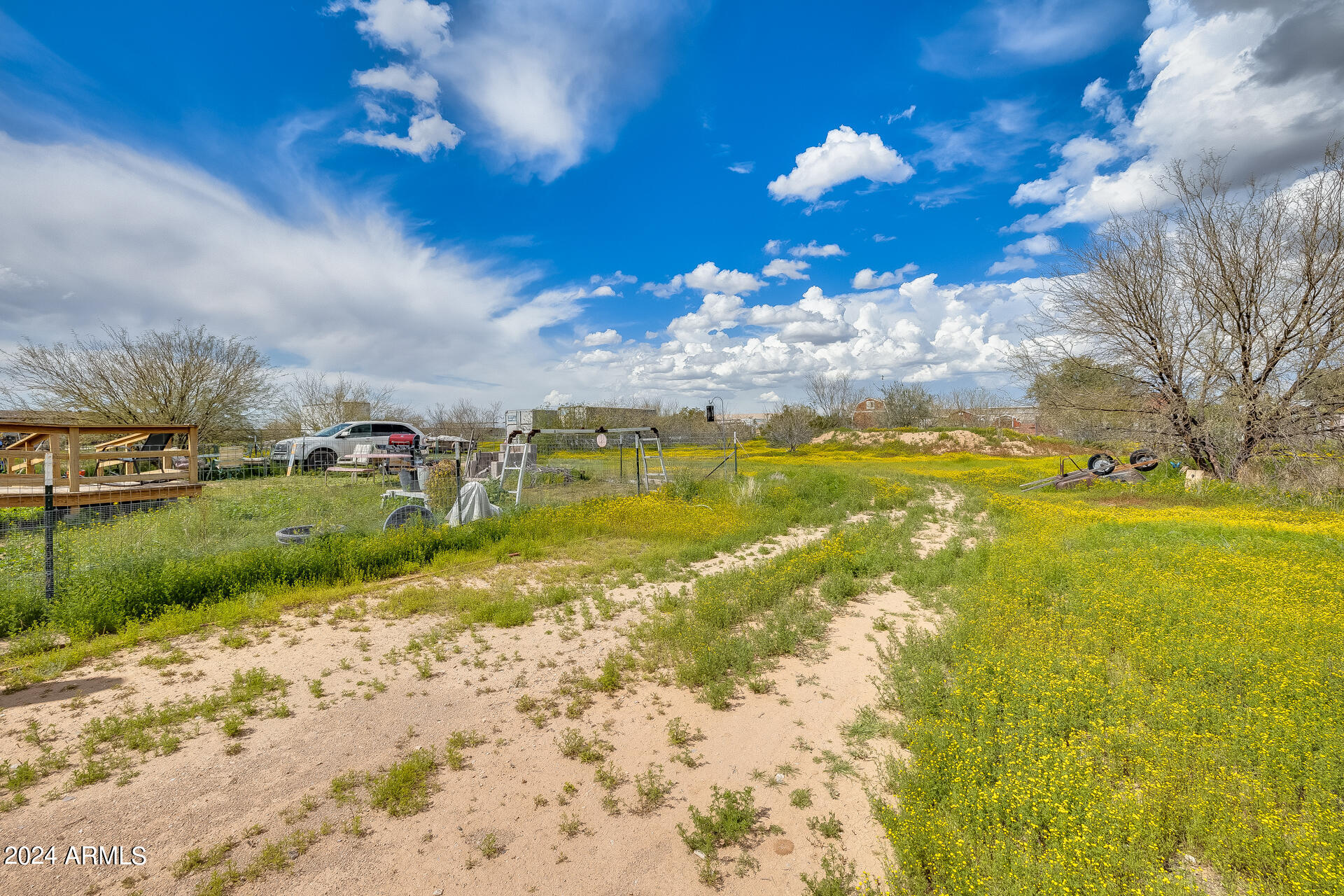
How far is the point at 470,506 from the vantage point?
10.7 metres

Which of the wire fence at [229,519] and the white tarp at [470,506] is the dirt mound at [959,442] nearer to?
the wire fence at [229,519]

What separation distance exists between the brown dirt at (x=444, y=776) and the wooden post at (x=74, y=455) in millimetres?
3501

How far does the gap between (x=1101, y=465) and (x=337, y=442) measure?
2651cm

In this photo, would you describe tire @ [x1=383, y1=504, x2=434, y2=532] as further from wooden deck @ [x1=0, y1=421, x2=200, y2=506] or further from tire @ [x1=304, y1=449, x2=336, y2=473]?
tire @ [x1=304, y1=449, x2=336, y2=473]

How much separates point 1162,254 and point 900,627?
16790 mm

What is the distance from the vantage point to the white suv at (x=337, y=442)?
18312 mm

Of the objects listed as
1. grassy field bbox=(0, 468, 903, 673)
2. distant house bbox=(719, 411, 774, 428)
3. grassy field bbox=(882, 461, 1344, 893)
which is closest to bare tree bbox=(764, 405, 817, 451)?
distant house bbox=(719, 411, 774, 428)

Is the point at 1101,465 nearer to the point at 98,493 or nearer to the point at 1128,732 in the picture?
the point at 1128,732

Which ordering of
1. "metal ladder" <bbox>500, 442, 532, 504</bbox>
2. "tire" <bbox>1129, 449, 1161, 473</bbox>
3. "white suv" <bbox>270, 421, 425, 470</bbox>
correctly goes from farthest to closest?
"white suv" <bbox>270, 421, 425, 470</bbox>, "tire" <bbox>1129, 449, 1161, 473</bbox>, "metal ladder" <bbox>500, 442, 532, 504</bbox>

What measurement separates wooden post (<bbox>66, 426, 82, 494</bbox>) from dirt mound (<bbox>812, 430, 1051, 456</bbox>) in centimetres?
4059

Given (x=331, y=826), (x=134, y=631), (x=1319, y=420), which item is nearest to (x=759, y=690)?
(x=331, y=826)

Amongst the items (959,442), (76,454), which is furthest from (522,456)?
(959,442)

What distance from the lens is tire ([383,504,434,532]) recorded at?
31.0 feet

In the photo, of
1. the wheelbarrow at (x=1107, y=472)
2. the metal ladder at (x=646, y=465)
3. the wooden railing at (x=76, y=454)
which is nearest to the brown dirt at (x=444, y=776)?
the wooden railing at (x=76, y=454)
